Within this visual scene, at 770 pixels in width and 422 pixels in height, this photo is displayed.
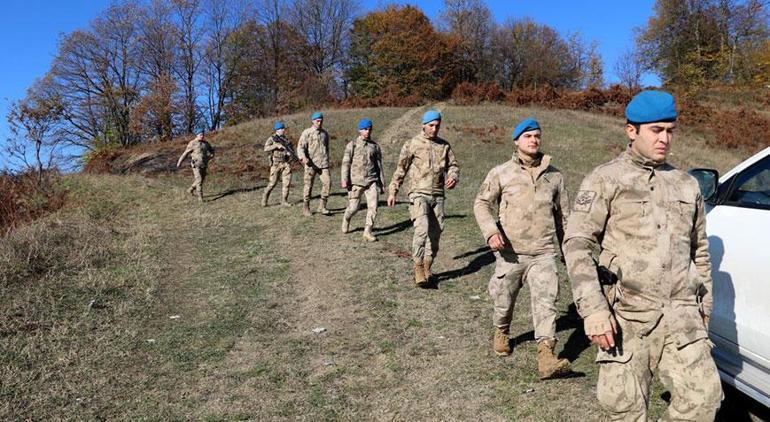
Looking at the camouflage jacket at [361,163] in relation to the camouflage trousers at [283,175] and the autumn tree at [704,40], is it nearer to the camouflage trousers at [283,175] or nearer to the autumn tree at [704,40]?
the camouflage trousers at [283,175]

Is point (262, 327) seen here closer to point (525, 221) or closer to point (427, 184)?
point (427, 184)

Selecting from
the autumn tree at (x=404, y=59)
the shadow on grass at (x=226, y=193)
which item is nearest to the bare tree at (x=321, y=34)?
the autumn tree at (x=404, y=59)

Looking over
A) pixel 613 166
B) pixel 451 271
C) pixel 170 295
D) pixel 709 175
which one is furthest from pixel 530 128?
pixel 170 295

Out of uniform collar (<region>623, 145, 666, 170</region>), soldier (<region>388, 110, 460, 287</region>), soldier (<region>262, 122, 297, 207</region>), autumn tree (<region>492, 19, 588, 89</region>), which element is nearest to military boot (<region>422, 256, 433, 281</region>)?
soldier (<region>388, 110, 460, 287</region>)

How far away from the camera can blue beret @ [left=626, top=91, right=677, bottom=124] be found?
9.02 feet

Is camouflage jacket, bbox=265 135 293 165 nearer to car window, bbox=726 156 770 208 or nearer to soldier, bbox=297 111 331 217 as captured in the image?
soldier, bbox=297 111 331 217

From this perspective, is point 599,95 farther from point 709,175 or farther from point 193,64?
point 193,64

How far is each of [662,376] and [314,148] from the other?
33.0 feet

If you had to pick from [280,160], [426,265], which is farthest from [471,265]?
[280,160]

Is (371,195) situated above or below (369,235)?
above

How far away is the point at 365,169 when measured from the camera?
32.0ft

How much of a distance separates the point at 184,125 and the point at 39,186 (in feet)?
96.6

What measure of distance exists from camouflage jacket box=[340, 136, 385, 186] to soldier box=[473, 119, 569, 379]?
196 inches

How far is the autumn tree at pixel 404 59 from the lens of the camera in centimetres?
4803
